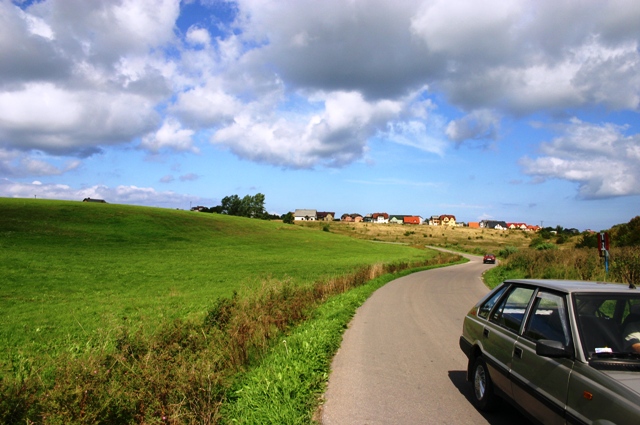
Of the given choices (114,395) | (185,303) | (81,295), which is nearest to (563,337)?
(114,395)

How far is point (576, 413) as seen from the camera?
12.0ft

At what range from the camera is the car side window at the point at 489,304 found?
593cm

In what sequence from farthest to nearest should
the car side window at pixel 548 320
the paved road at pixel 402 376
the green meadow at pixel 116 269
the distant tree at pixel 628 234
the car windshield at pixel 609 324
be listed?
1. the distant tree at pixel 628 234
2. the green meadow at pixel 116 269
3. the paved road at pixel 402 376
4. the car side window at pixel 548 320
5. the car windshield at pixel 609 324

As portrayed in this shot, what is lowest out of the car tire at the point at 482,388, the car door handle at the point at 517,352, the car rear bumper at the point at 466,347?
the car tire at the point at 482,388

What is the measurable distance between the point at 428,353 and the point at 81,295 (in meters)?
16.7

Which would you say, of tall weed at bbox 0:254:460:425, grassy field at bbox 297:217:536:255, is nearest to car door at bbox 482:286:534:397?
tall weed at bbox 0:254:460:425

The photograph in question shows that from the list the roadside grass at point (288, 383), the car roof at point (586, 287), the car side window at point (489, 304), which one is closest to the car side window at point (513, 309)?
the car side window at point (489, 304)

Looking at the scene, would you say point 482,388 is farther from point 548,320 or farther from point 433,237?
point 433,237

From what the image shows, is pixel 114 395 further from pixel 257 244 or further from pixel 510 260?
pixel 257 244

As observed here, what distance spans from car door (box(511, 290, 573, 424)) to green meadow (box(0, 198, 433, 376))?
541 cm

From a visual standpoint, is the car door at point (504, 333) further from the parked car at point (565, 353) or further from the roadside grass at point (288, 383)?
the roadside grass at point (288, 383)

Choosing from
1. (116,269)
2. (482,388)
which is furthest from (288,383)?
(116,269)

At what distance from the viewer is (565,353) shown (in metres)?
3.90

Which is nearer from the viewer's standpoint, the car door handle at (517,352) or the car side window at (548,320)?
the car side window at (548,320)
